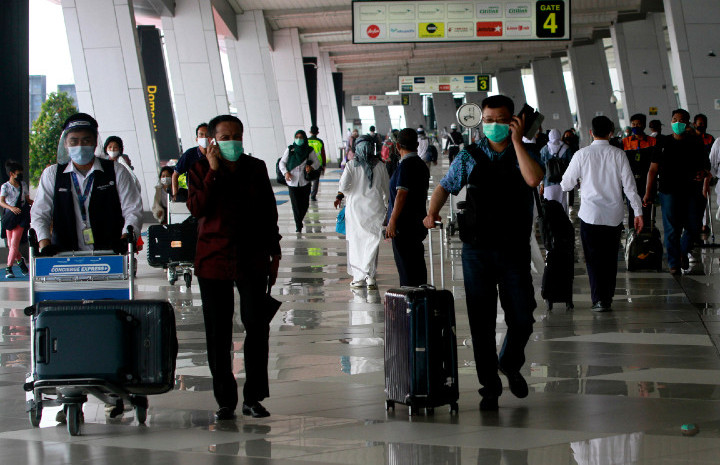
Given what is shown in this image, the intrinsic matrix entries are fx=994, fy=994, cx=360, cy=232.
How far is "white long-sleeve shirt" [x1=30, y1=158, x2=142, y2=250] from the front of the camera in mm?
5891

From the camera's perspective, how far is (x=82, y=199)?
5.98 metres

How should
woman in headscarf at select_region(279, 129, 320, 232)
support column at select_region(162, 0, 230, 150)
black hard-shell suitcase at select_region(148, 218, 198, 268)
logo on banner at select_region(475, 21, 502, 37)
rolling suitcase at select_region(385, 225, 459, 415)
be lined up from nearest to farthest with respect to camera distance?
rolling suitcase at select_region(385, 225, 459, 415) < black hard-shell suitcase at select_region(148, 218, 198, 268) < woman in headscarf at select_region(279, 129, 320, 232) < logo on banner at select_region(475, 21, 502, 37) < support column at select_region(162, 0, 230, 150)

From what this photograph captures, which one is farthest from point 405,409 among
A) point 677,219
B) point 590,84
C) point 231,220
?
point 590,84

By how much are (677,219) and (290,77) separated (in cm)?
3286

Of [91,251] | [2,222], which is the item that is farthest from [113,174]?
[2,222]

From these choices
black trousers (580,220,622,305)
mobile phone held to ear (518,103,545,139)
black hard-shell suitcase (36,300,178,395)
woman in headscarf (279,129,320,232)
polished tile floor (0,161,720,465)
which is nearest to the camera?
polished tile floor (0,161,720,465)

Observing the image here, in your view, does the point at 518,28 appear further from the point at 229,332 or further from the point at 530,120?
the point at 229,332

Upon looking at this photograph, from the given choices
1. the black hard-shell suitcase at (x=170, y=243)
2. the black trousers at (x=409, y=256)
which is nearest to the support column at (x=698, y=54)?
the black hard-shell suitcase at (x=170, y=243)

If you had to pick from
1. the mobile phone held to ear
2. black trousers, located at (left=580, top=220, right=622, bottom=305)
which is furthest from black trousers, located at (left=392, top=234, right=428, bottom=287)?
the mobile phone held to ear

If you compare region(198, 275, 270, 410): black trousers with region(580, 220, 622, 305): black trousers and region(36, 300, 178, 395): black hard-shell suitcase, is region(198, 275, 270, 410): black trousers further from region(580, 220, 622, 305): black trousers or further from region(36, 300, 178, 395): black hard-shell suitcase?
region(580, 220, 622, 305): black trousers

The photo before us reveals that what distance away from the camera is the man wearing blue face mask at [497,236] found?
5.76m

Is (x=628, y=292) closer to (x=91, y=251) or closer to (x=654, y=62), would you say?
Answer: (x=91, y=251)

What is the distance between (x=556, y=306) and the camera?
9.92 m

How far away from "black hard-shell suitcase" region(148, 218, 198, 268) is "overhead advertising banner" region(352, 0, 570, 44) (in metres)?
11.7
